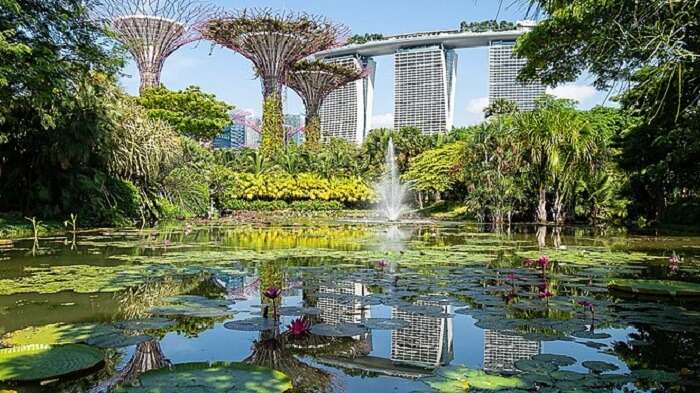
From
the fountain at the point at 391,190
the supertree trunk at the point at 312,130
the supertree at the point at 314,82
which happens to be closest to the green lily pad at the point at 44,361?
the fountain at the point at 391,190

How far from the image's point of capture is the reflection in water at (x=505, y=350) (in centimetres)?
367

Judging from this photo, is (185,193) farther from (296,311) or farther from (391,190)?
(391,190)

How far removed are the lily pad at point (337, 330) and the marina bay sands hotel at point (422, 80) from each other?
3107 inches

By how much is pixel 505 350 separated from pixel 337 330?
1.19 meters

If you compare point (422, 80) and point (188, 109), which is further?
point (422, 80)

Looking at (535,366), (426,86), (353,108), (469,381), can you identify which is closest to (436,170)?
(535,366)

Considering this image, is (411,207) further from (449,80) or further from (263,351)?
(449,80)

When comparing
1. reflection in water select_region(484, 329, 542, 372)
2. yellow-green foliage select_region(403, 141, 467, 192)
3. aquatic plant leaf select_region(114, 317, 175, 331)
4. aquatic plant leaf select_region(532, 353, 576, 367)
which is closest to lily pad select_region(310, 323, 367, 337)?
reflection in water select_region(484, 329, 542, 372)

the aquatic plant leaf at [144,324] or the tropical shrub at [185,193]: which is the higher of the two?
the tropical shrub at [185,193]

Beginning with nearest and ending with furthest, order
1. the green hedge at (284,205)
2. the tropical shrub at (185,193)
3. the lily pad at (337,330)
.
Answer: the lily pad at (337,330)
the tropical shrub at (185,193)
the green hedge at (284,205)

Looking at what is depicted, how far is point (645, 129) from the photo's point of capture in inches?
682

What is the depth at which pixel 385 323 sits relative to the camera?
15.0ft

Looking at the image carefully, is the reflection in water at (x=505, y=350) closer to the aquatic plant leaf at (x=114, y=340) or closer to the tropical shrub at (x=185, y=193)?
the aquatic plant leaf at (x=114, y=340)

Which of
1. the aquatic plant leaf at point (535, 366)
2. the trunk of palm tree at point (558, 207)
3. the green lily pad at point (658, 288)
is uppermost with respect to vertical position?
the trunk of palm tree at point (558, 207)
